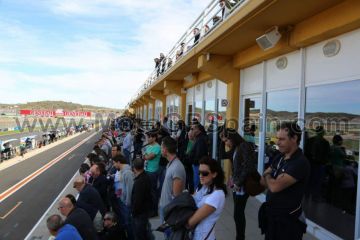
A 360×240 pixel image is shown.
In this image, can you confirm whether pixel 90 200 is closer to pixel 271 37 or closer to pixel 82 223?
pixel 82 223

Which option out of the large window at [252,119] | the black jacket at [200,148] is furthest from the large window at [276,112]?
the black jacket at [200,148]

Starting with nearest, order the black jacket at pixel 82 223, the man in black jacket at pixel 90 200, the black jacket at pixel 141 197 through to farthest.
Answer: the black jacket at pixel 82 223 < the black jacket at pixel 141 197 < the man in black jacket at pixel 90 200

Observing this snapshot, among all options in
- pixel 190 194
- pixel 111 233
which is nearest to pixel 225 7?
pixel 111 233

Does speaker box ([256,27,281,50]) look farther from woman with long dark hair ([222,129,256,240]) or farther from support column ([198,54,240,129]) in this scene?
support column ([198,54,240,129])

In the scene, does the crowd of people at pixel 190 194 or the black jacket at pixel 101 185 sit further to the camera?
the black jacket at pixel 101 185

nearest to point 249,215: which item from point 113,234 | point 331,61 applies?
point 113,234

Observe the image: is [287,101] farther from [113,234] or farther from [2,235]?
[2,235]

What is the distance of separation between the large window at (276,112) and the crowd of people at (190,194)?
1667 millimetres

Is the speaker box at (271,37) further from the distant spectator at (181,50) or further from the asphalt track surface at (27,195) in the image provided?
the asphalt track surface at (27,195)

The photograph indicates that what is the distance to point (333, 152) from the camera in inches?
231

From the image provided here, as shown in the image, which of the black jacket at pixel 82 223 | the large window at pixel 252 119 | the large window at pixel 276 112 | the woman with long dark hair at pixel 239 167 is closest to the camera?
the black jacket at pixel 82 223

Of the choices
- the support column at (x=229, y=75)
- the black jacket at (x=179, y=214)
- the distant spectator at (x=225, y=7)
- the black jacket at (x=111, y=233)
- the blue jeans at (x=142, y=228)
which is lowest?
the black jacket at (x=111, y=233)

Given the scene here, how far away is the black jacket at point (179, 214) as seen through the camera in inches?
120

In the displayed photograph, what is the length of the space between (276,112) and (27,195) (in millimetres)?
13135
